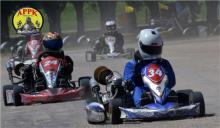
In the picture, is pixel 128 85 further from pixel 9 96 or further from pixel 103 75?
pixel 9 96

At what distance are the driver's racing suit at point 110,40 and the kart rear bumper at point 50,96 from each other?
11.8 meters

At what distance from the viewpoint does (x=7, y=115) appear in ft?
39.9

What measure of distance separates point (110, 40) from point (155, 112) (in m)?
15.6

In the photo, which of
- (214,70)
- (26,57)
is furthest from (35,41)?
(214,70)

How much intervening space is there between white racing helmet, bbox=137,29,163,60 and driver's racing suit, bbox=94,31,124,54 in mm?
14631

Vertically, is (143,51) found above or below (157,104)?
above

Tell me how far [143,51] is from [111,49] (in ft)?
48.4

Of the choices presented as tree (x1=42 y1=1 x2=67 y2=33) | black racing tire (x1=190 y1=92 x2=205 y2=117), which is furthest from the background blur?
black racing tire (x1=190 y1=92 x2=205 y2=117)

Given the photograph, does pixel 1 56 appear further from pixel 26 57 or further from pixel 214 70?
pixel 214 70

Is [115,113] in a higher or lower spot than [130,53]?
higher

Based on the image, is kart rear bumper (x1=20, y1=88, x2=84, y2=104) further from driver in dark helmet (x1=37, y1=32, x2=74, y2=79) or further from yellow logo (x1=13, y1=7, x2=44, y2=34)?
yellow logo (x1=13, y1=7, x2=44, y2=34)

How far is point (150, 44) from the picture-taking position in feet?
35.3

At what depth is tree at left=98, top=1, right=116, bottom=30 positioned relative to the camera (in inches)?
1510

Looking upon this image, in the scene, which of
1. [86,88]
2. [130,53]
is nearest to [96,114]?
[86,88]
